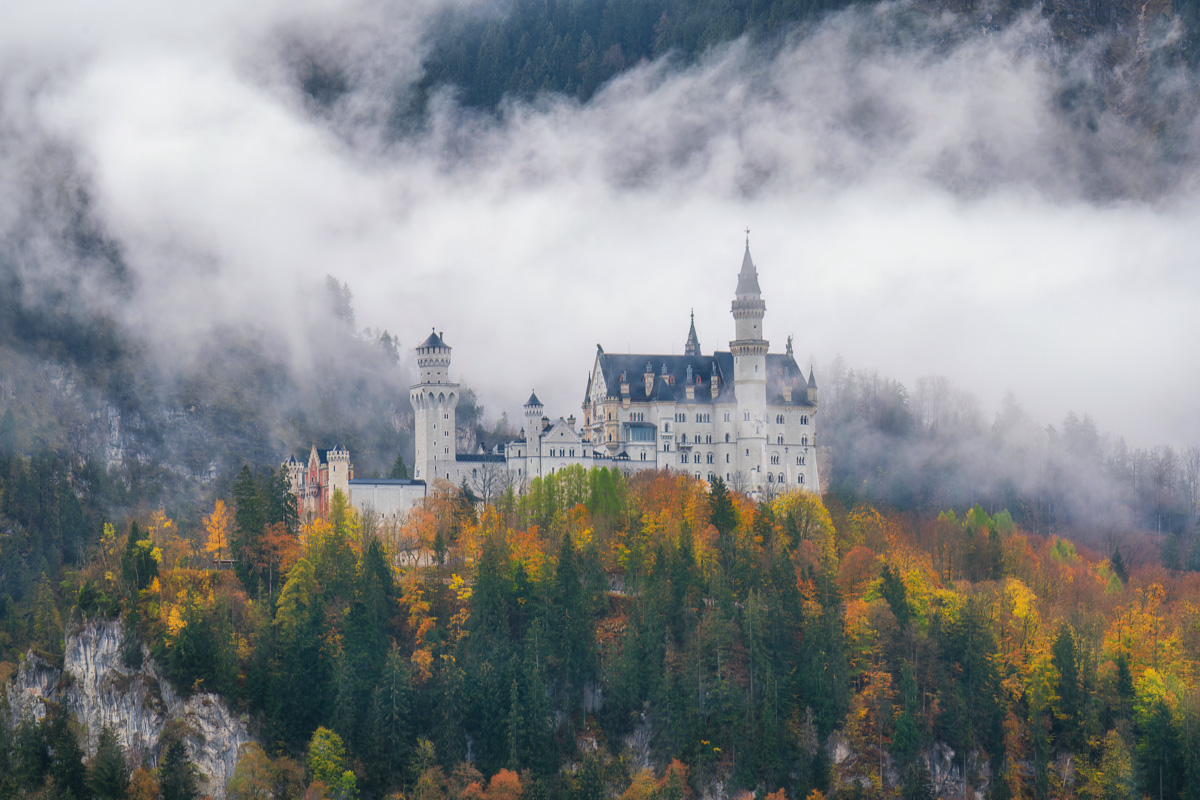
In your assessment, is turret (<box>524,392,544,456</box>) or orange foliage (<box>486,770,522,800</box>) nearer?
orange foliage (<box>486,770,522,800</box>)

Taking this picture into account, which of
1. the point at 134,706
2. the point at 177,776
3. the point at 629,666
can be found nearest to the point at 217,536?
the point at 134,706

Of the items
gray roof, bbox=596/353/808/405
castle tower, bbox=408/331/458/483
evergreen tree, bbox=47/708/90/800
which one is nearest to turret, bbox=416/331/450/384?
castle tower, bbox=408/331/458/483

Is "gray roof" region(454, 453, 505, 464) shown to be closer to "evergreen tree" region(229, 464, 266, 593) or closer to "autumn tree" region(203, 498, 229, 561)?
"autumn tree" region(203, 498, 229, 561)

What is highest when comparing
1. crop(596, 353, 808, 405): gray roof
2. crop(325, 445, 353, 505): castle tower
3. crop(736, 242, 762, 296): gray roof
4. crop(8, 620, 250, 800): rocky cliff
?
crop(736, 242, 762, 296): gray roof

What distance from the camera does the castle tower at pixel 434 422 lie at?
9938 cm

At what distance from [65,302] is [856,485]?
10691 centimetres

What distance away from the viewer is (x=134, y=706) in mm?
78938

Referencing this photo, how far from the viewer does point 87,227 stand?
190m

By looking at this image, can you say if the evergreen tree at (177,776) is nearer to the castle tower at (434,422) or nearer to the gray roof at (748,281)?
the castle tower at (434,422)

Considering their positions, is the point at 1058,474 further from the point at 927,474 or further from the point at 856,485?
the point at 856,485

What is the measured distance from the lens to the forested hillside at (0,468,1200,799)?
245 feet

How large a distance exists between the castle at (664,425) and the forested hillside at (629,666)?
12823 millimetres

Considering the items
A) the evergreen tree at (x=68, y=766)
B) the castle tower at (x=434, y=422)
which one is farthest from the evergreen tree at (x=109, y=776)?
the castle tower at (x=434, y=422)

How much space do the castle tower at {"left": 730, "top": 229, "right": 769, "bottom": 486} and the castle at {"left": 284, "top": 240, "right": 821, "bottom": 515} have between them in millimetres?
73
